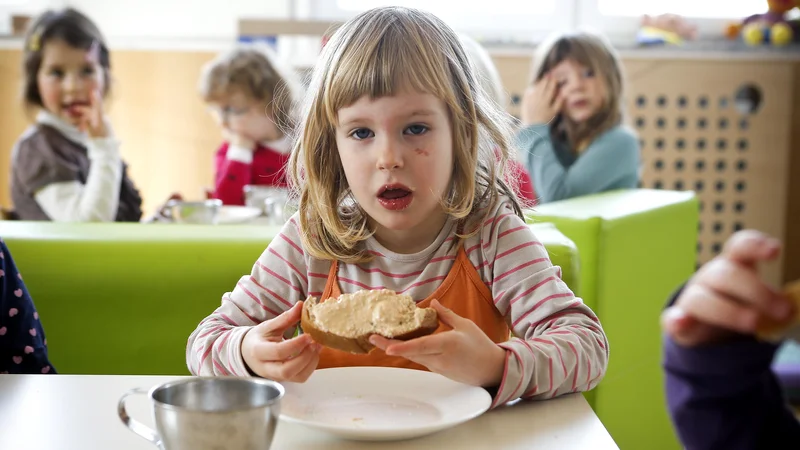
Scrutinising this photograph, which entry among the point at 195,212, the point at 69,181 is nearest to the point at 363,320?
the point at 195,212

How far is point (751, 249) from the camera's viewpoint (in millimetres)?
584

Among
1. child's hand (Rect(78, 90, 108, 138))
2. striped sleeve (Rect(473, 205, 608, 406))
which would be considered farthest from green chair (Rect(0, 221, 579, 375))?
child's hand (Rect(78, 90, 108, 138))

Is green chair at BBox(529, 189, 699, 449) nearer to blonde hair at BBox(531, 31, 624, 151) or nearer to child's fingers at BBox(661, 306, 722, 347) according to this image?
blonde hair at BBox(531, 31, 624, 151)

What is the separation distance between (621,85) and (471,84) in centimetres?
169

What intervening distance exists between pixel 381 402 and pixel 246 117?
230 centimetres

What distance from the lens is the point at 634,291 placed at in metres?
1.96

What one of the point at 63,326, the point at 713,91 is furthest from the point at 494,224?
the point at 713,91

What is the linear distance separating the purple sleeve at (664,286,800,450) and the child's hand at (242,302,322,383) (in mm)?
382

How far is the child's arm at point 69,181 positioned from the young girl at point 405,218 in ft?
4.87

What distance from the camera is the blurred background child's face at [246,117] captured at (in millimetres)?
3123

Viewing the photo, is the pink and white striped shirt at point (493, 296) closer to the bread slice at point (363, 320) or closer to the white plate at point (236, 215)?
the bread slice at point (363, 320)

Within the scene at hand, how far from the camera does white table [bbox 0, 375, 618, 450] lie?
2.77ft

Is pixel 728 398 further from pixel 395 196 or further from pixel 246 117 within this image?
pixel 246 117

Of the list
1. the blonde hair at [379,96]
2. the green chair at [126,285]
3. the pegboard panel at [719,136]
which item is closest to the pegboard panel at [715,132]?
the pegboard panel at [719,136]
